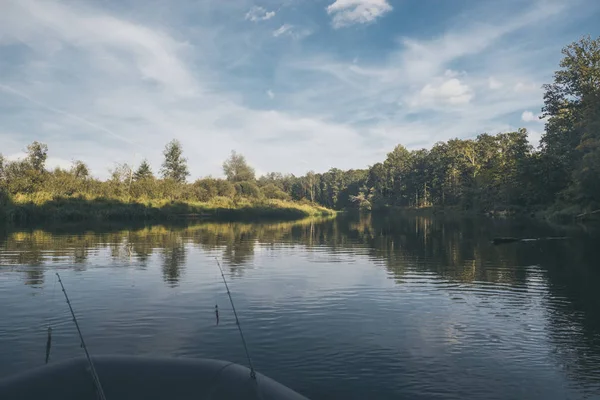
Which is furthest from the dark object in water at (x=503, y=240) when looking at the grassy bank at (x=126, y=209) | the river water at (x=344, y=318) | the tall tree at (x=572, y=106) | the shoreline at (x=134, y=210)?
the grassy bank at (x=126, y=209)

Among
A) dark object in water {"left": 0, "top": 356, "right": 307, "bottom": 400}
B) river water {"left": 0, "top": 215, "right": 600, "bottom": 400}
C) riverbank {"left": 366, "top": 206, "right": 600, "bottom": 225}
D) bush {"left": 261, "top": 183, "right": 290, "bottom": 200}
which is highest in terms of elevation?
bush {"left": 261, "top": 183, "right": 290, "bottom": 200}

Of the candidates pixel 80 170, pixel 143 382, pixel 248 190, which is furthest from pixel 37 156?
pixel 143 382

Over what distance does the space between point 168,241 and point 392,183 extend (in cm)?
16351

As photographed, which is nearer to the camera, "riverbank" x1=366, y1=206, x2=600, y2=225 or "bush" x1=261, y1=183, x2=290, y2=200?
"riverbank" x1=366, y1=206, x2=600, y2=225

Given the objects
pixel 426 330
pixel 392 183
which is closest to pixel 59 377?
pixel 426 330

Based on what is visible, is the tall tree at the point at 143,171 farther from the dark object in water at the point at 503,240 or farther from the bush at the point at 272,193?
the dark object in water at the point at 503,240

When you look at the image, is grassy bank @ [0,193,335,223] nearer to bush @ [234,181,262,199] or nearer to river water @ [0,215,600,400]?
bush @ [234,181,262,199]

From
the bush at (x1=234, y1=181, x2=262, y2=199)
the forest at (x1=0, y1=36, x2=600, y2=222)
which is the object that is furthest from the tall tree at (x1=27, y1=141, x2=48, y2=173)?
the bush at (x1=234, y1=181, x2=262, y2=199)

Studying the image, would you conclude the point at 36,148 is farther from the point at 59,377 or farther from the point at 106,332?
the point at 59,377

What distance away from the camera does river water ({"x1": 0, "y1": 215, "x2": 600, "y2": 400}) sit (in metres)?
9.46

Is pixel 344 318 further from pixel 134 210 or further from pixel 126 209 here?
pixel 134 210

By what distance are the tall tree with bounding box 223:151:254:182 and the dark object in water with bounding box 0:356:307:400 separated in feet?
441

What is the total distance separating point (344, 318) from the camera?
555 inches

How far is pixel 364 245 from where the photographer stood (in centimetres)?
3756
